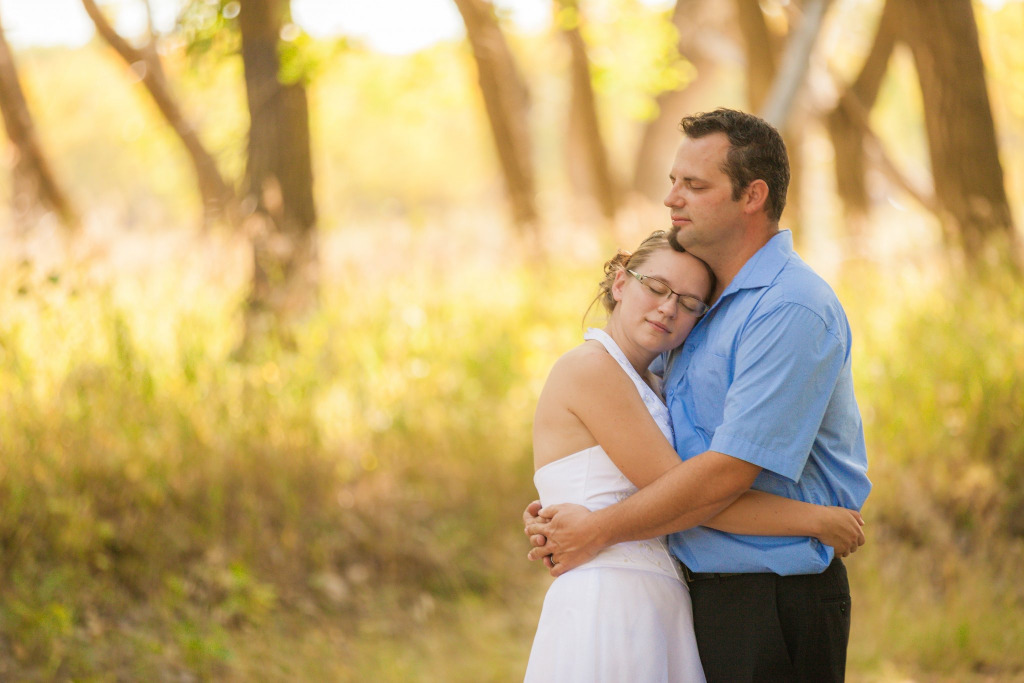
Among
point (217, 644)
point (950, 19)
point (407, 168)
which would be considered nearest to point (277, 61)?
point (217, 644)

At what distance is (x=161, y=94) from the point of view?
12180 mm

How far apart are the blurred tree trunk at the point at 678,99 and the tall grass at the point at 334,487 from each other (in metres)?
10.3

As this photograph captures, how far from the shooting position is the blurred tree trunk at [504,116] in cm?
1097

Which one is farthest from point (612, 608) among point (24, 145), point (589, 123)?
point (589, 123)

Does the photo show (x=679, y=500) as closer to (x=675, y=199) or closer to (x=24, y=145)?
(x=675, y=199)

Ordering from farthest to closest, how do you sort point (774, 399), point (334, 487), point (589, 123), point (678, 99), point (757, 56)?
point (678, 99) → point (589, 123) → point (757, 56) → point (334, 487) → point (774, 399)

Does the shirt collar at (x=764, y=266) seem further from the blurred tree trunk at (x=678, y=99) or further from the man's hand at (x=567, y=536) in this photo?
the blurred tree trunk at (x=678, y=99)

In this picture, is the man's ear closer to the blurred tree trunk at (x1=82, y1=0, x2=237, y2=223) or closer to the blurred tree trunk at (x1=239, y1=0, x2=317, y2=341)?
the blurred tree trunk at (x1=239, y1=0, x2=317, y2=341)

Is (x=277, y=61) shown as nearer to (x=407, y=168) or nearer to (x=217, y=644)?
(x=217, y=644)

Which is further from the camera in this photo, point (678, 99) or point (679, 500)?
point (678, 99)

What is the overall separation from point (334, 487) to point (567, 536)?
3.32 m

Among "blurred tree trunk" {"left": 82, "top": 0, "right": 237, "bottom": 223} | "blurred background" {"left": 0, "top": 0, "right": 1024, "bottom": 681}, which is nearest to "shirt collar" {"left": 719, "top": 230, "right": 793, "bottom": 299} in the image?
"blurred background" {"left": 0, "top": 0, "right": 1024, "bottom": 681}

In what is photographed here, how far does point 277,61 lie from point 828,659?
6.20 metres

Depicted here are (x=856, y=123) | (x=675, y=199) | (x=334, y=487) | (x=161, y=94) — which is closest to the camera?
(x=675, y=199)
